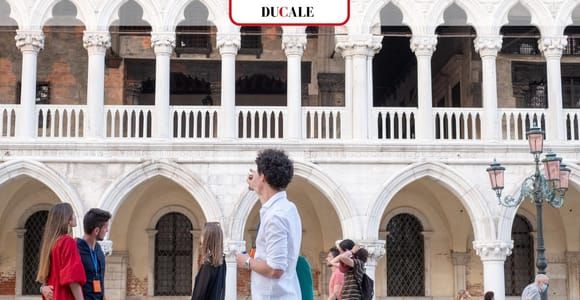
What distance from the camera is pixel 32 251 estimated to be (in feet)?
70.3

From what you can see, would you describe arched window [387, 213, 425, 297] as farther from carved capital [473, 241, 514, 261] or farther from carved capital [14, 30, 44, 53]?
carved capital [14, 30, 44, 53]

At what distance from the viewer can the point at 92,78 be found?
62.7ft

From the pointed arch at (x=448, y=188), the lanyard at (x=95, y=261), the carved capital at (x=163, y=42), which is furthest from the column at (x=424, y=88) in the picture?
the lanyard at (x=95, y=261)

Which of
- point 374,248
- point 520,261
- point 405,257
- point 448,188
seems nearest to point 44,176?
point 374,248

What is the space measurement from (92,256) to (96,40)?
1285 cm

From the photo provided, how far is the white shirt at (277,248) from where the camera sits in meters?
5.01

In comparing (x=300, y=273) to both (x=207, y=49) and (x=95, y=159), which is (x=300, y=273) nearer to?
(x=95, y=159)

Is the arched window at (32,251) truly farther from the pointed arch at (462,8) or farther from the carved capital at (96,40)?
the pointed arch at (462,8)

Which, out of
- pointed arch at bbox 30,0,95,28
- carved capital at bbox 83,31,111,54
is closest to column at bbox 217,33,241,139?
carved capital at bbox 83,31,111,54

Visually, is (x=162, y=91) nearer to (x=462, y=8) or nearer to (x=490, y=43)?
(x=462, y=8)

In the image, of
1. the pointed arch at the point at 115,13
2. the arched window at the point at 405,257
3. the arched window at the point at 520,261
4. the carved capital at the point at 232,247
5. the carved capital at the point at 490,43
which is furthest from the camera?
the arched window at the point at 520,261

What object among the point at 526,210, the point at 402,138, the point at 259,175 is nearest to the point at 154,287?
the point at 402,138

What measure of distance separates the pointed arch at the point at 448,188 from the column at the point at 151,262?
5128 millimetres

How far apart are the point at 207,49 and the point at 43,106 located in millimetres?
4498
